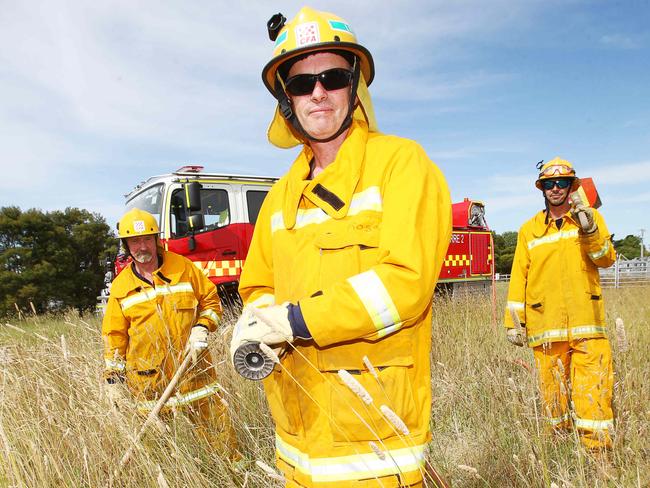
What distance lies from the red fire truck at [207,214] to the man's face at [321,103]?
15.2 ft

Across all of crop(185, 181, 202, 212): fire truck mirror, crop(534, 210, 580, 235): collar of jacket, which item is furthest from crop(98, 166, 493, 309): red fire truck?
crop(534, 210, 580, 235): collar of jacket

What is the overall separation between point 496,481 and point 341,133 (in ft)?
6.99

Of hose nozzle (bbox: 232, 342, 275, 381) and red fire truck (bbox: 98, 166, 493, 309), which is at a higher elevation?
red fire truck (bbox: 98, 166, 493, 309)

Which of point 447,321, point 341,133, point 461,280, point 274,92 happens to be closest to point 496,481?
point 341,133

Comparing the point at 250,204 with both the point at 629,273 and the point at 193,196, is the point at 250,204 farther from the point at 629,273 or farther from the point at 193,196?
the point at 629,273

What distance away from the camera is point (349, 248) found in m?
1.29

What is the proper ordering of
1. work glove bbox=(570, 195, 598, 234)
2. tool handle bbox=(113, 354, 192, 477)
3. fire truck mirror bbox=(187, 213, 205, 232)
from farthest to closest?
fire truck mirror bbox=(187, 213, 205, 232), work glove bbox=(570, 195, 598, 234), tool handle bbox=(113, 354, 192, 477)

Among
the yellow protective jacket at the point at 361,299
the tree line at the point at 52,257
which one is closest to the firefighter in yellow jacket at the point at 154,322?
the yellow protective jacket at the point at 361,299

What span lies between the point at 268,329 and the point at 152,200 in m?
6.18

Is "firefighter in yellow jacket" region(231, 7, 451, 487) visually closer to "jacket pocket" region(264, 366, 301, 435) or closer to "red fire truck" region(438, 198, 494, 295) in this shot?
"jacket pocket" region(264, 366, 301, 435)

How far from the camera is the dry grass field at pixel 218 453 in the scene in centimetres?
197

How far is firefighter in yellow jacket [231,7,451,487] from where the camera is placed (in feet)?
3.78

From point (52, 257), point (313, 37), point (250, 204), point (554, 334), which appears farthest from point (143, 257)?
point (52, 257)

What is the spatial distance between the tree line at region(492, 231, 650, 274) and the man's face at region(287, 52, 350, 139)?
34.6m
